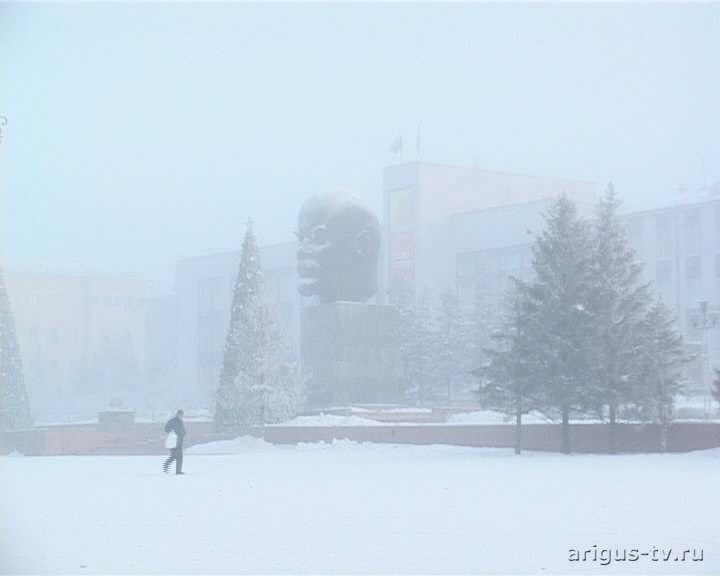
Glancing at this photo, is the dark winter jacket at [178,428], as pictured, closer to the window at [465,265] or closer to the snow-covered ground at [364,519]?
the snow-covered ground at [364,519]

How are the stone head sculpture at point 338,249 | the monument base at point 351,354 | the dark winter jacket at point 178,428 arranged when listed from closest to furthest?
the dark winter jacket at point 178,428 → the monument base at point 351,354 → the stone head sculpture at point 338,249

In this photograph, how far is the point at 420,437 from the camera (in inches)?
1399

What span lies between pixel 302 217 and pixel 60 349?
4135 centimetres

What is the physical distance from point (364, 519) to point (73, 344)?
237 ft

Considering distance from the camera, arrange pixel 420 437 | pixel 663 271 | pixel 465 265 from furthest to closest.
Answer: pixel 465 265
pixel 663 271
pixel 420 437

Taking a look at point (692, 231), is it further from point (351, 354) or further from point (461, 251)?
point (351, 354)

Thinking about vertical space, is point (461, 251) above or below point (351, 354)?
above

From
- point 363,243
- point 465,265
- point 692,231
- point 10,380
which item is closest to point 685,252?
point 692,231

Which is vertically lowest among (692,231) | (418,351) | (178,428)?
(178,428)

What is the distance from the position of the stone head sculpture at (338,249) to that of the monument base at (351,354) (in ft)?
2.72

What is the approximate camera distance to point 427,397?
60688 millimetres

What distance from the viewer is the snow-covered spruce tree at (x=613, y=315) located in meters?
31.5

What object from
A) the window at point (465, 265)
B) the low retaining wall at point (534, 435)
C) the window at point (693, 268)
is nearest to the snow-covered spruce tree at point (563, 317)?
the low retaining wall at point (534, 435)

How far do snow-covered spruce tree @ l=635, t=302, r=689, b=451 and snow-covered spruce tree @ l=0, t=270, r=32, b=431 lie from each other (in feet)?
77.2
